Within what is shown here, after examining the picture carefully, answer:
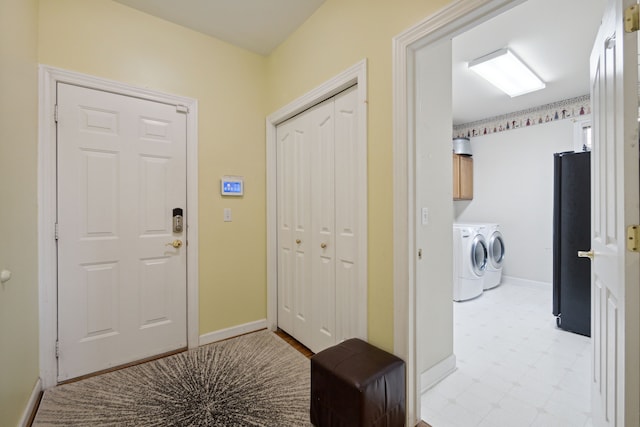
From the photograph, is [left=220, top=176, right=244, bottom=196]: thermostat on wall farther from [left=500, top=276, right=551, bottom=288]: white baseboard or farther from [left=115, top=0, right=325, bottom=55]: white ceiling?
[left=500, top=276, right=551, bottom=288]: white baseboard

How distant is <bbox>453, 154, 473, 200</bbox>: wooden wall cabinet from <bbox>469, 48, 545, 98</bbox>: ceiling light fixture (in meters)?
1.30

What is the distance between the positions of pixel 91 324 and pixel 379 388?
2012 mm

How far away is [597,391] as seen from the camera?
138 centimetres

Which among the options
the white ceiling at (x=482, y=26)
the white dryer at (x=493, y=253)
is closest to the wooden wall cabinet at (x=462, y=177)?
the white dryer at (x=493, y=253)

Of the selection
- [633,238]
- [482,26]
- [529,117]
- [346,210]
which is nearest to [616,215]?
[633,238]

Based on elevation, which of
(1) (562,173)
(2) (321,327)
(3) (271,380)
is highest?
(1) (562,173)

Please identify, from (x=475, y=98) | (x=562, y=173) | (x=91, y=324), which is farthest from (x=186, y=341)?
(x=475, y=98)

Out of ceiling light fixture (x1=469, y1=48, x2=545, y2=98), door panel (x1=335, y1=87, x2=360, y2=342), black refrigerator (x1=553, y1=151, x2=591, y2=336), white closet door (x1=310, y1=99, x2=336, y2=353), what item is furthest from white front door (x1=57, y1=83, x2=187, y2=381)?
black refrigerator (x1=553, y1=151, x2=591, y2=336)

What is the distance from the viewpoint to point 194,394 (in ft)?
5.73

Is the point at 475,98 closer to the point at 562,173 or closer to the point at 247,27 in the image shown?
the point at 562,173

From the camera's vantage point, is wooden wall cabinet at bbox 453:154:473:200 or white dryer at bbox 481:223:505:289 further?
wooden wall cabinet at bbox 453:154:473:200

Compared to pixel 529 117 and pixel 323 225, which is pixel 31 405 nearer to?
pixel 323 225

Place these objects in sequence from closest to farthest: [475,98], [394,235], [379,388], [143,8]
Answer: [379,388] < [394,235] < [143,8] < [475,98]

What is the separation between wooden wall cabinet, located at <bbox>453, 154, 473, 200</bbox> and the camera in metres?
4.61
